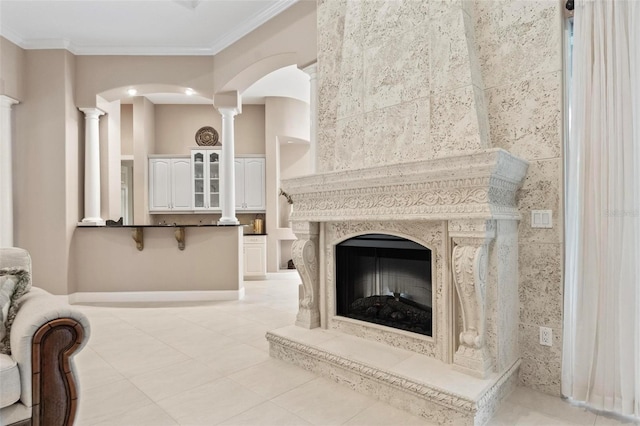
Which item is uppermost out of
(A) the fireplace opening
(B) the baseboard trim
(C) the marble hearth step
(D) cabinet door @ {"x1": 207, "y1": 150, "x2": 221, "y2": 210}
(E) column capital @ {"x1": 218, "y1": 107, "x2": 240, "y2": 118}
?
(E) column capital @ {"x1": 218, "y1": 107, "x2": 240, "y2": 118}

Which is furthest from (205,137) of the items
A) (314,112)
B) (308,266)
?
(308,266)

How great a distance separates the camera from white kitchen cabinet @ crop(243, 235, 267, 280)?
6.93 meters

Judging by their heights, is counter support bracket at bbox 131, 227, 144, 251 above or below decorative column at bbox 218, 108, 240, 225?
below

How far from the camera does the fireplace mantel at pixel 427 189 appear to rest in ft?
6.40

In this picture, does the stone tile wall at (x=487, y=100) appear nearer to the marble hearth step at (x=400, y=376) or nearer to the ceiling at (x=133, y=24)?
the marble hearth step at (x=400, y=376)

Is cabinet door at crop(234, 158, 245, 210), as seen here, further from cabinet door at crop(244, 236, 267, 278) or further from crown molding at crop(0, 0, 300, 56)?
crown molding at crop(0, 0, 300, 56)

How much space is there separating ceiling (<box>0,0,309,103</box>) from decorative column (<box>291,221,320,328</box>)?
8.30 feet

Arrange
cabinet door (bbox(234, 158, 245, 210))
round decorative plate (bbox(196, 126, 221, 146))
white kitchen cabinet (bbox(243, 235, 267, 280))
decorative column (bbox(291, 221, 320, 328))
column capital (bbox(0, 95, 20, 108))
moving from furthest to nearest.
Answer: round decorative plate (bbox(196, 126, 221, 146)), cabinet door (bbox(234, 158, 245, 210)), white kitchen cabinet (bbox(243, 235, 267, 280)), column capital (bbox(0, 95, 20, 108)), decorative column (bbox(291, 221, 320, 328))

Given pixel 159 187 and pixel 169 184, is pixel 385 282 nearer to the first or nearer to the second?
pixel 169 184

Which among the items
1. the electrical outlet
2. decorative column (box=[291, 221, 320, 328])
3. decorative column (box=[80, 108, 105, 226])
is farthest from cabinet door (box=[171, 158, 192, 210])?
the electrical outlet

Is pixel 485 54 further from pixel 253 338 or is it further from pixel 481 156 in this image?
pixel 253 338

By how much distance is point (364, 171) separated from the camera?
7.99 ft

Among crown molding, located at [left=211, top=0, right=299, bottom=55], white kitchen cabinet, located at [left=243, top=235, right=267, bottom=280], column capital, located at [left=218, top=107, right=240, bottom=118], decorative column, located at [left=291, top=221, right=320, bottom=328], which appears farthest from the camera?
white kitchen cabinet, located at [left=243, top=235, right=267, bottom=280]

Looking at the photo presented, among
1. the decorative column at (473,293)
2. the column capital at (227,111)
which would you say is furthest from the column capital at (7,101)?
the decorative column at (473,293)
